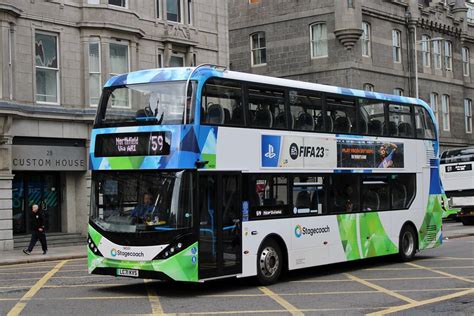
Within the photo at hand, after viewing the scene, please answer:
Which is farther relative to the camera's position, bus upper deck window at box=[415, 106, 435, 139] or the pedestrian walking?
the pedestrian walking

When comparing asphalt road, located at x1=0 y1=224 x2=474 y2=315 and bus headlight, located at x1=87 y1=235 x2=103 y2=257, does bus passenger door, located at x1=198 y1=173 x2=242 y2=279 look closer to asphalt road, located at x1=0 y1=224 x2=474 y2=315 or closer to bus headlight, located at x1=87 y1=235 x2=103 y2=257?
asphalt road, located at x1=0 y1=224 x2=474 y2=315

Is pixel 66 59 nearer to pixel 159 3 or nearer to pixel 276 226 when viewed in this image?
pixel 159 3

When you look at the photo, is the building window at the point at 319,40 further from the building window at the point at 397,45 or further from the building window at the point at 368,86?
the building window at the point at 397,45

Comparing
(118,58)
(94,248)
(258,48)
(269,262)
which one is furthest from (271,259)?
(258,48)

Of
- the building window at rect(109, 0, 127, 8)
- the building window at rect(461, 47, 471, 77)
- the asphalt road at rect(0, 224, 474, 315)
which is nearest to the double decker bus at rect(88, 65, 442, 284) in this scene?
the asphalt road at rect(0, 224, 474, 315)

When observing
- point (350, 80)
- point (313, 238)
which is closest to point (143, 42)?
point (350, 80)

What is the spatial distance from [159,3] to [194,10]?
6.42 feet

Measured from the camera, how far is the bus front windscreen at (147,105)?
1204 cm

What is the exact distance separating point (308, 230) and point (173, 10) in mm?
18599

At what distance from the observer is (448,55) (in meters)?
48.6

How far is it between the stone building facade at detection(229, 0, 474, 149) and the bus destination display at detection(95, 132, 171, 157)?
27.5 metres

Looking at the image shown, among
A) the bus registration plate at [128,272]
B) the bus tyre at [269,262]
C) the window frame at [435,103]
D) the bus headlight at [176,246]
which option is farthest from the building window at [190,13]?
the window frame at [435,103]

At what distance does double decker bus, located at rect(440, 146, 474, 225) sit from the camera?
3231 cm

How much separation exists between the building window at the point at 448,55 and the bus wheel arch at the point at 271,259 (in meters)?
37.6
